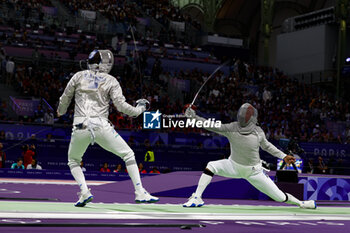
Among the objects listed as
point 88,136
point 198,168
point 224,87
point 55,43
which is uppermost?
point 55,43

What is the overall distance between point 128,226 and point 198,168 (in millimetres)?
15657

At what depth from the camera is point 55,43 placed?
28859 mm

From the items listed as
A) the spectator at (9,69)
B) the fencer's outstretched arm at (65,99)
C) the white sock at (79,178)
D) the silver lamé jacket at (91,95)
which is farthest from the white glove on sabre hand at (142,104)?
the spectator at (9,69)

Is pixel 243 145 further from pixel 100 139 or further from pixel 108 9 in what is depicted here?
pixel 108 9

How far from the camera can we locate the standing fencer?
7016mm

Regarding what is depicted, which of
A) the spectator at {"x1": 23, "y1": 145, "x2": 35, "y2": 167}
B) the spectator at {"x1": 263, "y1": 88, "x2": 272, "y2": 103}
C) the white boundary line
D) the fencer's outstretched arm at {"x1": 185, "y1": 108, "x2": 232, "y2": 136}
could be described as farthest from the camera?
the spectator at {"x1": 263, "y1": 88, "x2": 272, "y2": 103}

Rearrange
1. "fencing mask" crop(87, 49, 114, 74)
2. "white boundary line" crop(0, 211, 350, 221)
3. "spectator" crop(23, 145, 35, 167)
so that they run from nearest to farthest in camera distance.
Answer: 1. "white boundary line" crop(0, 211, 350, 221)
2. "fencing mask" crop(87, 49, 114, 74)
3. "spectator" crop(23, 145, 35, 167)

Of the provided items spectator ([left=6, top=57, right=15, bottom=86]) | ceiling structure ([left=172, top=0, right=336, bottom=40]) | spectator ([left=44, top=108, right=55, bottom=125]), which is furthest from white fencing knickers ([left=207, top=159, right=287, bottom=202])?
ceiling structure ([left=172, top=0, right=336, bottom=40])

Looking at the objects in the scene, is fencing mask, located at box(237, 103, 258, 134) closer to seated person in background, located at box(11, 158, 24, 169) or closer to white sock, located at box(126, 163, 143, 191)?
white sock, located at box(126, 163, 143, 191)

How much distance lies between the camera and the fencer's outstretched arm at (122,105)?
23.1 ft

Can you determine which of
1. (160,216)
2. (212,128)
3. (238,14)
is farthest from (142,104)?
(238,14)

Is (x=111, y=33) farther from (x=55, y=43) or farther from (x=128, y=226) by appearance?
(x=128, y=226)

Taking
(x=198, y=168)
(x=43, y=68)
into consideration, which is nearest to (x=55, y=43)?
(x=43, y=68)

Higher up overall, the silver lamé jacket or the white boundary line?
the silver lamé jacket
